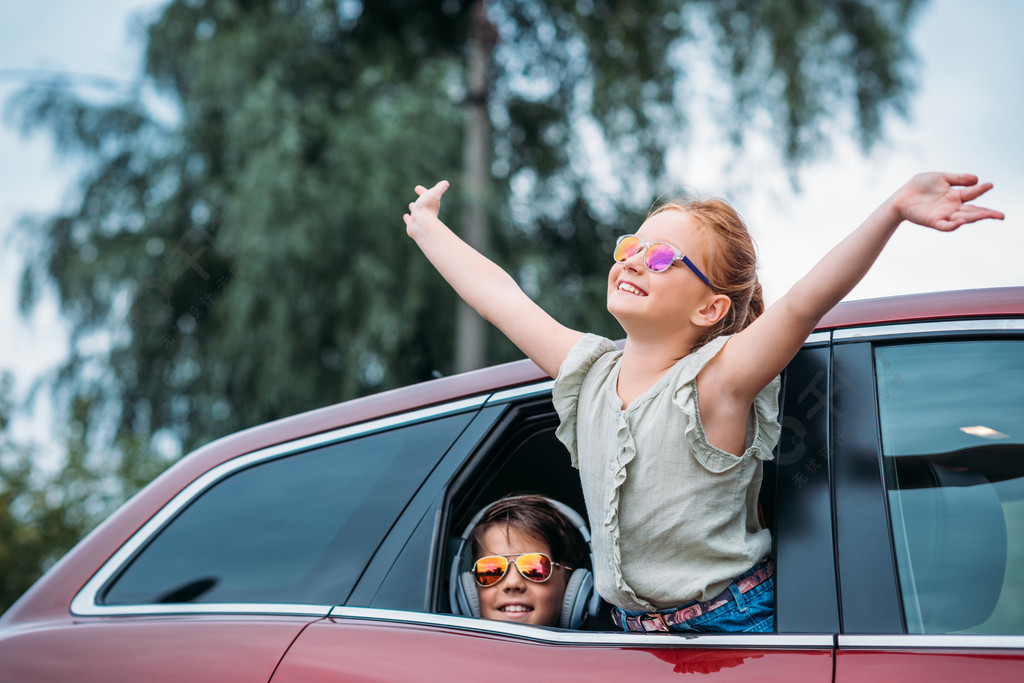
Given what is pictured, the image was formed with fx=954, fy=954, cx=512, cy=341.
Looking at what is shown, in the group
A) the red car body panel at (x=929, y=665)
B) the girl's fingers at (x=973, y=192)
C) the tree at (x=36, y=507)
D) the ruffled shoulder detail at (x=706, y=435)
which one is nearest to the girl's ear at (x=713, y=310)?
the ruffled shoulder detail at (x=706, y=435)

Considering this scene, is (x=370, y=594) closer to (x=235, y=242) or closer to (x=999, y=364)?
(x=999, y=364)

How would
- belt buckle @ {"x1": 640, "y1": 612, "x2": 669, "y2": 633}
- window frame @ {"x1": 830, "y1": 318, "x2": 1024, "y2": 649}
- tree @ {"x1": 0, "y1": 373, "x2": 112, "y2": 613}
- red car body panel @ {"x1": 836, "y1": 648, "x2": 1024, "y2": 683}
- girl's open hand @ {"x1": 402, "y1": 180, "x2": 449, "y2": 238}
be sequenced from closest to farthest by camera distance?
red car body panel @ {"x1": 836, "y1": 648, "x2": 1024, "y2": 683}, window frame @ {"x1": 830, "y1": 318, "x2": 1024, "y2": 649}, belt buckle @ {"x1": 640, "y1": 612, "x2": 669, "y2": 633}, girl's open hand @ {"x1": 402, "y1": 180, "x2": 449, "y2": 238}, tree @ {"x1": 0, "y1": 373, "x2": 112, "y2": 613}

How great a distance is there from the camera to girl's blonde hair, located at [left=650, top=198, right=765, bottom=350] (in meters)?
1.84

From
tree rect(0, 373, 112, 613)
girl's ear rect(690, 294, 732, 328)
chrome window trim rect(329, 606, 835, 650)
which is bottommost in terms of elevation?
chrome window trim rect(329, 606, 835, 650)

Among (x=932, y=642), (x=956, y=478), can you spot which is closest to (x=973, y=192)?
(x=956, y=478)

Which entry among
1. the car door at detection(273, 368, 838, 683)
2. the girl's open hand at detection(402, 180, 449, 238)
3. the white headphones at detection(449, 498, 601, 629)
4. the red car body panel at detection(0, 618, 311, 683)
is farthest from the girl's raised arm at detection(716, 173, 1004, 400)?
the red car body panel at detection(0, 618, 311, 683)

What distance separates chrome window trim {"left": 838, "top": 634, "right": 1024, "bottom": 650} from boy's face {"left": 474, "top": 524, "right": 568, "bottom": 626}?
77 centimetres

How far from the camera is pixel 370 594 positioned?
1.90 m

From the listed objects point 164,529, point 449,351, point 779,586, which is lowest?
point 779,586

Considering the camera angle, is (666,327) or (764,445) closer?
(764,445)

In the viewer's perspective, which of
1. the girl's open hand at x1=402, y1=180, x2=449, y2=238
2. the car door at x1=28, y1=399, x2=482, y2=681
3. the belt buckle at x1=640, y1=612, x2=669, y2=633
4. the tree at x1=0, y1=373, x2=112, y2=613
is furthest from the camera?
the tree at x1=0, y1=373, x2=112, y2=613

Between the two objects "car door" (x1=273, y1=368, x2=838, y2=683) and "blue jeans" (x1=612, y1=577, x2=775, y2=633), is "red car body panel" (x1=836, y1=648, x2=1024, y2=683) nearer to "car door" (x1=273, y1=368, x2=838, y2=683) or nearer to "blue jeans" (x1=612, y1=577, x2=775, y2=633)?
"car door" (x1=273, y1=368, x2=838, y2=683)

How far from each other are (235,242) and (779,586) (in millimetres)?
9171

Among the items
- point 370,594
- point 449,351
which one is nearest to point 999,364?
point 370,594
